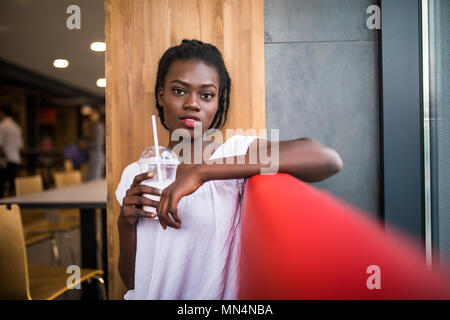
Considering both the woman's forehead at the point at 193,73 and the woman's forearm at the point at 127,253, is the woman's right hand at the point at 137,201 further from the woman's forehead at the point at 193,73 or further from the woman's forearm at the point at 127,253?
the woman's forehead at the point at 193,73

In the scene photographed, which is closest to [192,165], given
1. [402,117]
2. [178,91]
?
[178,91]

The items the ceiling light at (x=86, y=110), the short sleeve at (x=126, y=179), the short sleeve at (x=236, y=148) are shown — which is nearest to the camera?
the short sleeve at (x=236, y=148)

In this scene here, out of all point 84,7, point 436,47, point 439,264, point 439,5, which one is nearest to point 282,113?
point 436,47

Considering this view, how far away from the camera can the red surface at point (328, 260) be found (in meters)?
0.81

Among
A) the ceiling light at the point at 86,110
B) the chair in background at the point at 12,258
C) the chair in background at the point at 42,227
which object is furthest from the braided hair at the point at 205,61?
the ceiling light at the point at 86,110

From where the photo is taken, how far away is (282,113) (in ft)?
5.20

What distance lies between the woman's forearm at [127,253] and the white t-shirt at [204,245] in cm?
14

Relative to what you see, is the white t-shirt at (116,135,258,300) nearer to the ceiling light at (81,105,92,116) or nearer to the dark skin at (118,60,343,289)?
the dark skin at (118,60,343,289)

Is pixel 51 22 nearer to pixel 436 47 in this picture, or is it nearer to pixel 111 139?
pixel 111 139

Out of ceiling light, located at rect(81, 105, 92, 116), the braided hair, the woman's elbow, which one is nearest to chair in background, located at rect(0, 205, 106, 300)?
the braided hair

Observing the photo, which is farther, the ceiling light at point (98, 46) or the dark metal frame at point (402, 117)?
the ceiling light at point (98, 46)

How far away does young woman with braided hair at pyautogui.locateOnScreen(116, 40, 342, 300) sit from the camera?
57.5 inches

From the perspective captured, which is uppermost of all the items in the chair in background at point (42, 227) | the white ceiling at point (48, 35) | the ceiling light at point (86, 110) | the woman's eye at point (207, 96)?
the ceiling light at point (86, 110)
